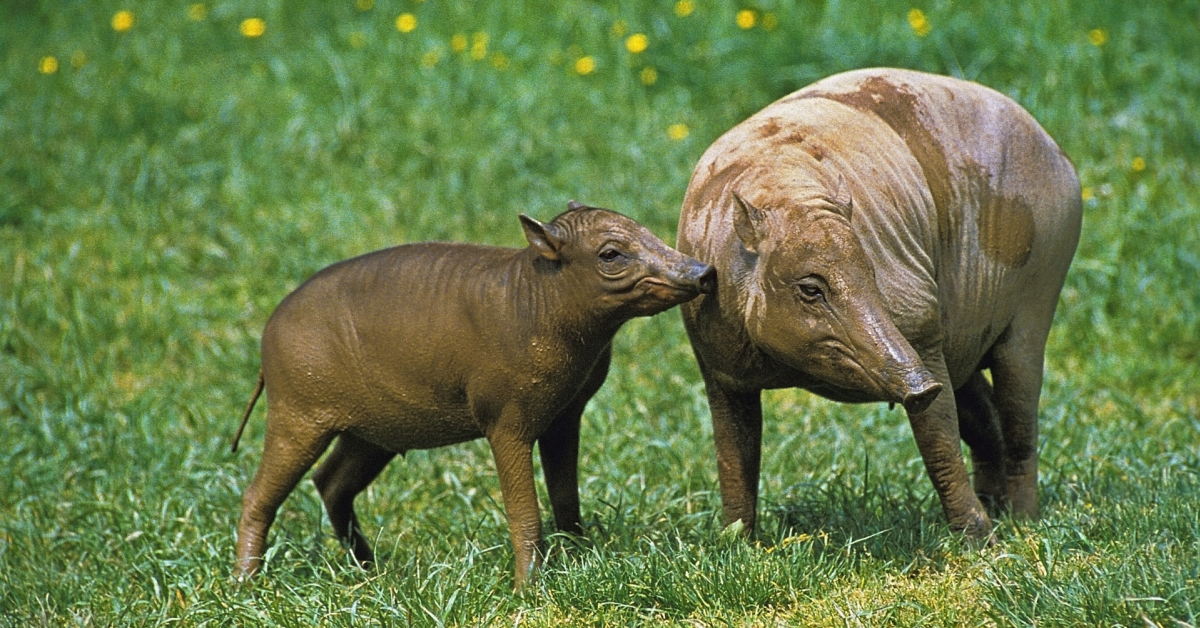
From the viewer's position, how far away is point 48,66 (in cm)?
1023

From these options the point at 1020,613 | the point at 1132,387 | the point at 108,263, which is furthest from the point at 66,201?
the point at 1020,613

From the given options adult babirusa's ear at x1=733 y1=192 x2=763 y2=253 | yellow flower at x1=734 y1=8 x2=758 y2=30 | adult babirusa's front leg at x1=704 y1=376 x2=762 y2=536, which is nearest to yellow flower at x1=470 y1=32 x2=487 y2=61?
yellow flower at x1=734 y1=8 x2=758 y2=30

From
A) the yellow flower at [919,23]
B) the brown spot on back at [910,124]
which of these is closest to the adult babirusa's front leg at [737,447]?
the brown spot on back at [910,124]

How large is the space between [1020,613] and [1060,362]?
350 cm

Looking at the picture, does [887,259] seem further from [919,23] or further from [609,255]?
[919,23]

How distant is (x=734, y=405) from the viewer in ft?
15.5

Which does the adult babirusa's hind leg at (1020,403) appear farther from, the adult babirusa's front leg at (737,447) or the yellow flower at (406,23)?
the yellow flower at (406,23)

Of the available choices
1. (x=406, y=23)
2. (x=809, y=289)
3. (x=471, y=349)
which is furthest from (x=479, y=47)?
(x=809, y=289)

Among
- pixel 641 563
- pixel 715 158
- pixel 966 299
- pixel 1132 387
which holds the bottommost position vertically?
pixel 1132 387

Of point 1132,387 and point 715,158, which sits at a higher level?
point 715,158

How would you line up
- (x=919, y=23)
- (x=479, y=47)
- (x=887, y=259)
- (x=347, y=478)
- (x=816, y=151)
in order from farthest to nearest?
(x=479, y=47), (x=919, y=23), (x=347, y=478), (x=816, y=151), (x=887, y=259)

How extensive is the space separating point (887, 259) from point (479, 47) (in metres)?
6.18

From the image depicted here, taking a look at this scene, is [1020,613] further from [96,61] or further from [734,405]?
A: [96,61]

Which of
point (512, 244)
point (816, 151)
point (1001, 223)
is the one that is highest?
point (816, 151)
